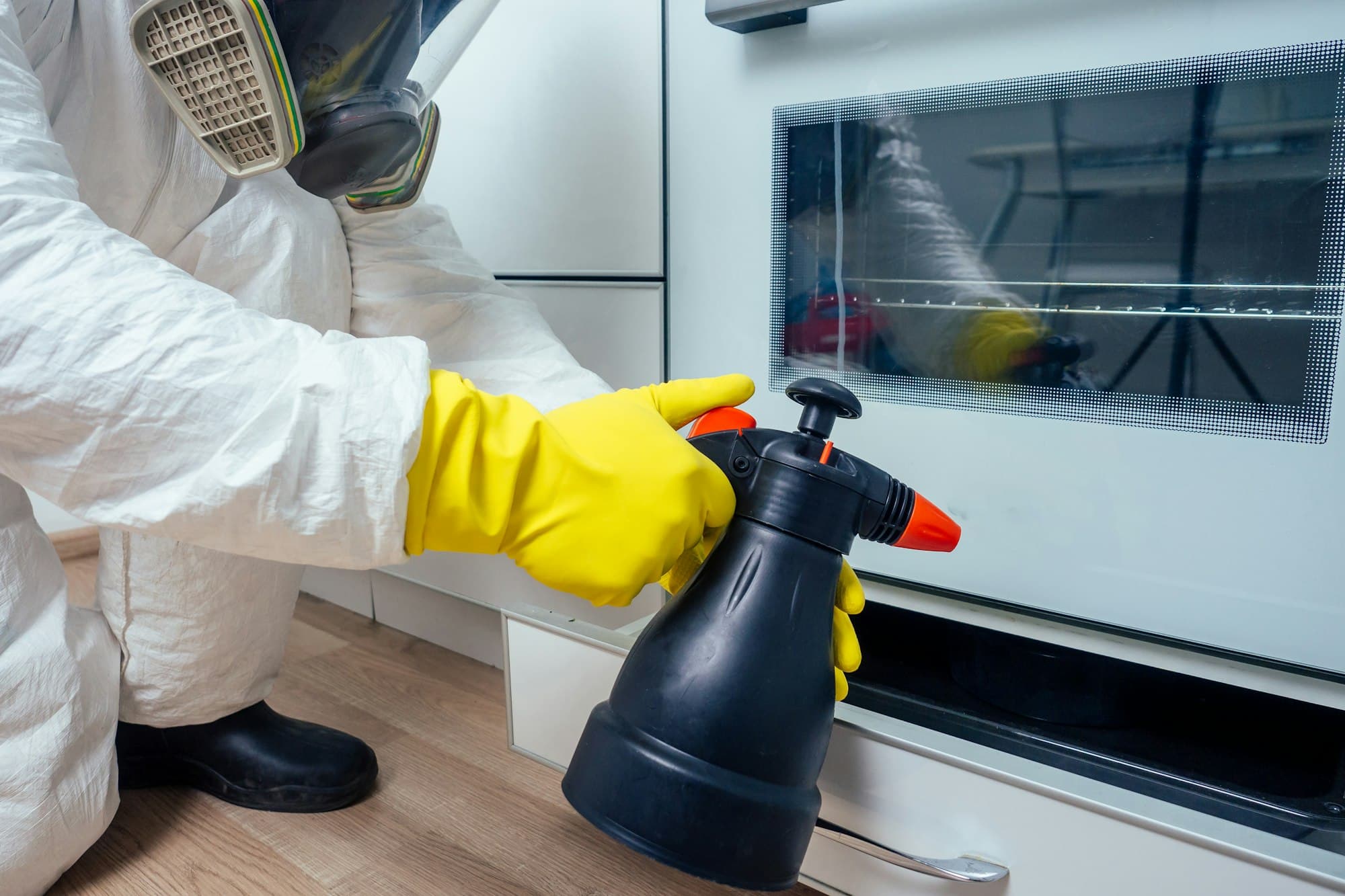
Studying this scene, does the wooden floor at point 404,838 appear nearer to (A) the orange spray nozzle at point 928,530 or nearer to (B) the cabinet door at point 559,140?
(A) the orange spray nozzle at point 928,530

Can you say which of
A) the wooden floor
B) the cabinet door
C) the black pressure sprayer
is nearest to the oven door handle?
the cabinet door

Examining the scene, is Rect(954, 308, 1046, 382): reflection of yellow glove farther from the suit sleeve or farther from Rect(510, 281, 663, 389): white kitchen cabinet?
the suit sleeve

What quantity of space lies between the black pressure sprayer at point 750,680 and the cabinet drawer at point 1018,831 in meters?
0.07

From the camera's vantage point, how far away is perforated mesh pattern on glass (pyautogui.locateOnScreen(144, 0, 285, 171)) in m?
0.54

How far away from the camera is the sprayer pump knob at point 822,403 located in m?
0.53

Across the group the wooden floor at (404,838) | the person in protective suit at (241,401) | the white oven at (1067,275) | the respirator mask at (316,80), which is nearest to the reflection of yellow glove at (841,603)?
the person in protective suit at (241,401)

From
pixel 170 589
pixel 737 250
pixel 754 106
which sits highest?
pixel 754 106

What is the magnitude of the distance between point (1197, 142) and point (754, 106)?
13.2 inches

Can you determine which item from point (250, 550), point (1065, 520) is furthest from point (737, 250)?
point (250, 550)

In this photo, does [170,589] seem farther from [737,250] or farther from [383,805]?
[737,250]

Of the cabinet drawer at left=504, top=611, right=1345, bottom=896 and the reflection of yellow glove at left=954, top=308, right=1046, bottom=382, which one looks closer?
the cabinet drawer at left=504, top=611, right=1345, bottom=896

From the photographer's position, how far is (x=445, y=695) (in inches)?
41.0

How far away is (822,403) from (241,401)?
1.05ft

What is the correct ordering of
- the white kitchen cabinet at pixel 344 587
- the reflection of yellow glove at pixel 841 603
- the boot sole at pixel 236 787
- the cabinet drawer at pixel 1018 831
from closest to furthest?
the cabinet drawer at pixel 1018 831 → the reflection of yellow glove at pixel 841 603 → the boot sole at pixel 236 787 → the white kitchen cabinet at pixel 344 587
